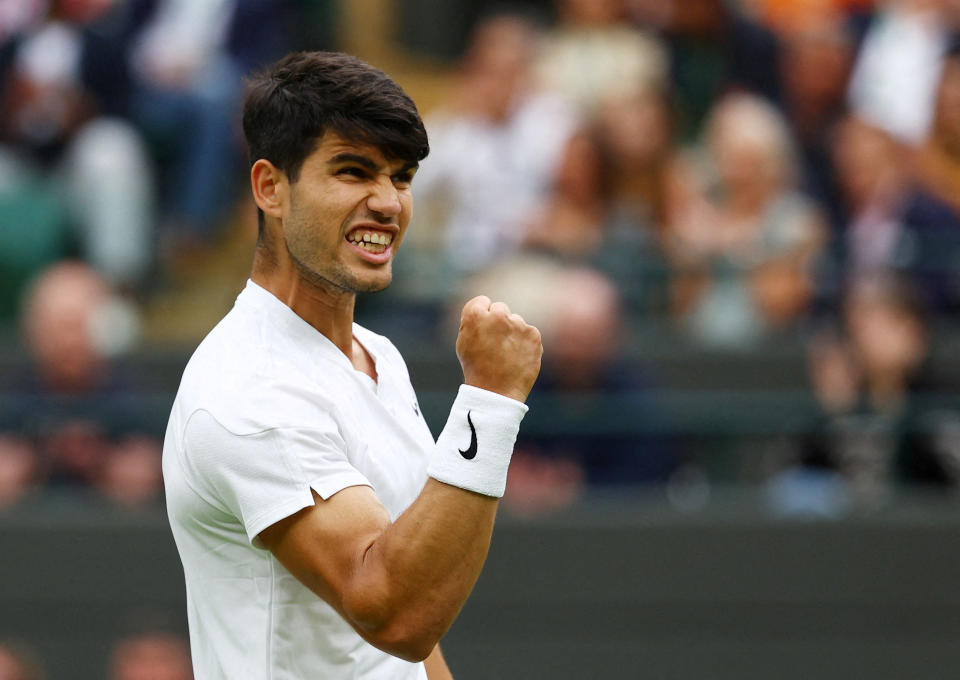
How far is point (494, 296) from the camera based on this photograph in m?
6.74

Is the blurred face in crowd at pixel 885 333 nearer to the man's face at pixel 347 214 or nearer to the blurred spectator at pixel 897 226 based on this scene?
the blurred spectator at pixel 897 226

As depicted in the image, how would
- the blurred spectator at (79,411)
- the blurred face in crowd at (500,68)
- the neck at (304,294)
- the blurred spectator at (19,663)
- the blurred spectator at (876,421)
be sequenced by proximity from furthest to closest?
the blurred face in crowd at (500,68) → the blurred spectator at (79,411) → the blurred spectator at (19,663) → the blurred spectator at (876,421) → the neck at (304,294)

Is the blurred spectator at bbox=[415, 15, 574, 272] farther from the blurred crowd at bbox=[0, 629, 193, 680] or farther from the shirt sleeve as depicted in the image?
the shirt sleeve

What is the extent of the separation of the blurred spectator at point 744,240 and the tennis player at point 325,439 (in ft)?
13.5

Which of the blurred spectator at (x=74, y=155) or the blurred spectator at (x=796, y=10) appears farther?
the blurred spectator at (x=796, y=10)

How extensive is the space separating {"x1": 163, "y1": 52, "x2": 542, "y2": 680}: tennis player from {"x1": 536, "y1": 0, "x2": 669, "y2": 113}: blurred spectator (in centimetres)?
509

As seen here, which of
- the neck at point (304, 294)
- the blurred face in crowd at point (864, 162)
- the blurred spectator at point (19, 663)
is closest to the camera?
the neck at point (304, 294)

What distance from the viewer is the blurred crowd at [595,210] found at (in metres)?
6.31

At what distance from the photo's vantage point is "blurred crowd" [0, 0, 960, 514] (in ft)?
20.7

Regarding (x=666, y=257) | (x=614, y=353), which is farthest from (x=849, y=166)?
(x=614, y=353)

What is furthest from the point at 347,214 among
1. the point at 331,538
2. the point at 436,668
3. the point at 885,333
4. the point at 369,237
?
the point at 885,333

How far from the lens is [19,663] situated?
6.51 m

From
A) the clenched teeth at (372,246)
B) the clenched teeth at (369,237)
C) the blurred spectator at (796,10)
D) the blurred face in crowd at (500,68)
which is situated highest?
the blurred spectator at (796,10)

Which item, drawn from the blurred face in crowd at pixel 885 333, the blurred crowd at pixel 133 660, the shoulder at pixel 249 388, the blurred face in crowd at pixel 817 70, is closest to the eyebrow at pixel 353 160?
the shoulder at pixel 249 388
